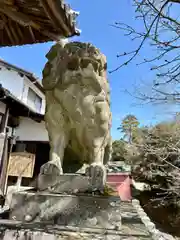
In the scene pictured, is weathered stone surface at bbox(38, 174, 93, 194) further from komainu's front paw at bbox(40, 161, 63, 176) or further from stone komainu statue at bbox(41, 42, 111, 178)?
stone komainu statue at bbox(41, 42, 111, 178)

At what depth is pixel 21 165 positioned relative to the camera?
19.9 feet

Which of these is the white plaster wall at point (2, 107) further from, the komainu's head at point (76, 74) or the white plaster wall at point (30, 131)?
the komainu's head at point (76, 74)

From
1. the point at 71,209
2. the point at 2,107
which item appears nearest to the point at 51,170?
the point at 71,209

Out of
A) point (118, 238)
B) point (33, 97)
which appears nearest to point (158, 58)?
point (118, 238)

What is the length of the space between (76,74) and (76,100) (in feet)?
0.87

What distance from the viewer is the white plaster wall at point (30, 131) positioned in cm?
767

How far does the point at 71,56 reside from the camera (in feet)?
6.66

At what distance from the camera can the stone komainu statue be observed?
6.34 feet

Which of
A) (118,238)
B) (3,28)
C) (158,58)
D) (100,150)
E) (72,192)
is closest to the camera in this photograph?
(118,238)

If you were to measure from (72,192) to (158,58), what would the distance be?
1.55 m

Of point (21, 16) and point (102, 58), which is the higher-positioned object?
point (21, 16)

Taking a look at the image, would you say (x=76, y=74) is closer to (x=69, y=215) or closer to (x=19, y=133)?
(x=69, y=215)

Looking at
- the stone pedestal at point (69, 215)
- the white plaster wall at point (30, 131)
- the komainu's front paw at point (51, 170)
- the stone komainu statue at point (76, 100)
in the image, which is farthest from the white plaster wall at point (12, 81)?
the stone pedestal at point (69, 215)

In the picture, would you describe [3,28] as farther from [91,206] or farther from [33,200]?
[91,206]
